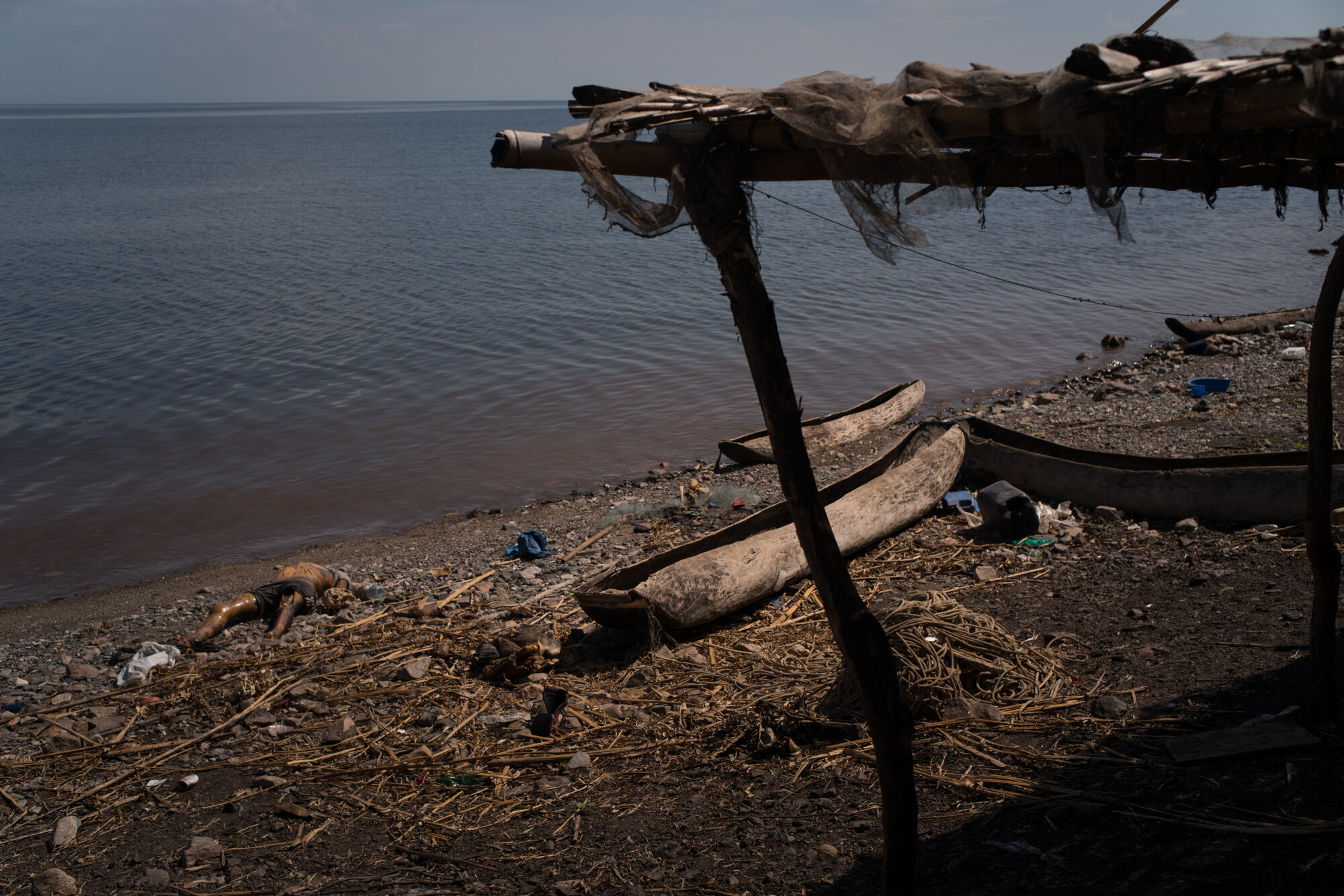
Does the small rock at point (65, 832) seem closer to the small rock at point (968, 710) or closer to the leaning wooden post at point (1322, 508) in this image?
the small rock at point (968, 710)

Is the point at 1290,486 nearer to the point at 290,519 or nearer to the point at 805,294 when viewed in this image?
the point at 290,519

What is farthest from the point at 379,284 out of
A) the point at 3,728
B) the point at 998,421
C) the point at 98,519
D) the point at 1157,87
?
the point at 1157,87

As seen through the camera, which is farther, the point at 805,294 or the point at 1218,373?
the point at 805,294

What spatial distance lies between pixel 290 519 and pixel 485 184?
31227 mm

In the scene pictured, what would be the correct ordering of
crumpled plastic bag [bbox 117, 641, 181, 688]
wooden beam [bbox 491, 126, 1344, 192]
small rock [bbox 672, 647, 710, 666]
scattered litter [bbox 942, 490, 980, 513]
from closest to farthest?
1. wooden beam [bbox 491, 126, 1344, 192]
2. small rock [bbox 672, 647, 710, 666]
3. crumpled plastic bag [bbox 117, 641, 181, 688]
4. scattered litter [bbox 942, 490, 980, 513]

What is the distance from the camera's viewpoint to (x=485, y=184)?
3719cm

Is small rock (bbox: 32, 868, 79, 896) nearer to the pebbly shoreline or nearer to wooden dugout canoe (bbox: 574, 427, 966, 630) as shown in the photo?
the pebbly shoreline

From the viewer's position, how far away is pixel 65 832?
356 cm

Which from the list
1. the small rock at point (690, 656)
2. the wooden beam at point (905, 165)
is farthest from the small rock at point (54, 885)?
the wooden beam at point (905, 165)

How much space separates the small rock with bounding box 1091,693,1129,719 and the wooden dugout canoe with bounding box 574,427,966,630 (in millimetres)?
1917

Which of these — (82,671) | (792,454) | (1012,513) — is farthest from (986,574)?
(82,671)

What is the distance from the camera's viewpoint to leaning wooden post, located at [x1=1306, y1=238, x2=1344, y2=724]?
3.39 meters

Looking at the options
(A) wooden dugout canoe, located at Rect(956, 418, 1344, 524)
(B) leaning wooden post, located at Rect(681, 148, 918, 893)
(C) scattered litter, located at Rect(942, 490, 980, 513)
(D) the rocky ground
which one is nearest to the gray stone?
(D) the rocky ground

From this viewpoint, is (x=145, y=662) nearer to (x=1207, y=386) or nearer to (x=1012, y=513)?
(x=1012, y=513)
